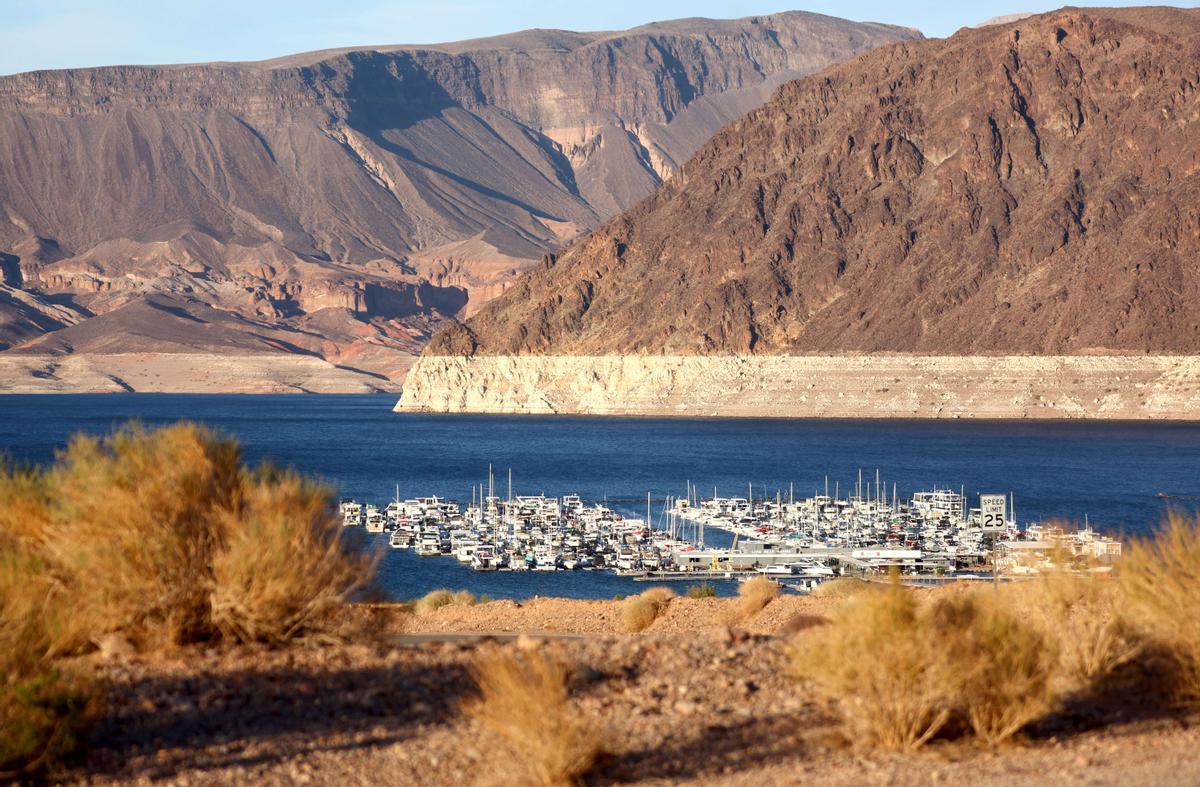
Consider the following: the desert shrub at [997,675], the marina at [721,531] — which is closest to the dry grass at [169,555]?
the desert shrub at [997,675]

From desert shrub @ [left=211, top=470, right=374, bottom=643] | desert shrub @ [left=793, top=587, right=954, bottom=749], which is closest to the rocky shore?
desert shrub @ [left=793, top=587, right=954, bottom=749]

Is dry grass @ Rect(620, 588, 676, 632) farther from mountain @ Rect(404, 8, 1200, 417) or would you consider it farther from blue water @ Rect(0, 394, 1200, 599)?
mountain @ Rect(404, 8, 1200, 417)

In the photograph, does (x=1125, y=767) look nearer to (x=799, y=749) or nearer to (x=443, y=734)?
(x=799, y=749)

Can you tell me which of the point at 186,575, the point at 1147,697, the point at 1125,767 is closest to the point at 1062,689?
the point at 1147,697

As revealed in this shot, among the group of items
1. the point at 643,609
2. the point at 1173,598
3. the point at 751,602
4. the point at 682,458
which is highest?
the point at 682,458

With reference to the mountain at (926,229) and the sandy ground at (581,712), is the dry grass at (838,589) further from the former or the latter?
the mountain at (926,229)

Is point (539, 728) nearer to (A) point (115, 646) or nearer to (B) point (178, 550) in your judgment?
(B) point (178, 550)

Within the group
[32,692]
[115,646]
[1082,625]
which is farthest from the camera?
[1082,625]

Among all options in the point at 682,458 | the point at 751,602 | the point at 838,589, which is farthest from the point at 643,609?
the point at 682,458
